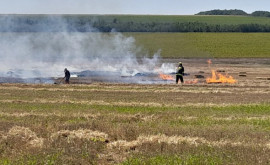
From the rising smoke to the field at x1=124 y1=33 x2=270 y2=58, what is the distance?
974cm

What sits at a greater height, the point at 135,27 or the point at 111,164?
the point at 135,27

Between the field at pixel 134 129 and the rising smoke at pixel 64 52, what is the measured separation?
85.6ft

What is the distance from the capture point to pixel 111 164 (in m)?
12.2

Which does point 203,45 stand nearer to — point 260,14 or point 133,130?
point 260,14

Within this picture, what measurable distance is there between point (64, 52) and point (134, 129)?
176 ft

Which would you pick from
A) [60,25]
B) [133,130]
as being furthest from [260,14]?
[133,130]

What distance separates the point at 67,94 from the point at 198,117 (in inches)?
496

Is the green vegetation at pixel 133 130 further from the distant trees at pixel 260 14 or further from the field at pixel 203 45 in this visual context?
the distant trees at pixel 260 14

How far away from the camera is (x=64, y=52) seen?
68.5 metres

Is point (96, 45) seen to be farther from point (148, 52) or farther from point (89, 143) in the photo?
point (89, 143)

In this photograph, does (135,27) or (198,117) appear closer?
(198,117)

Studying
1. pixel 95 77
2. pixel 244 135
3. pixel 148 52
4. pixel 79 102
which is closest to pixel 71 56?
pixel 148 52

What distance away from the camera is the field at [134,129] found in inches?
494

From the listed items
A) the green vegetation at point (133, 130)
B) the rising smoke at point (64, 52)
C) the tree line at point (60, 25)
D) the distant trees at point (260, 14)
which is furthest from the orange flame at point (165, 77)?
the distant trees at point (260, 14)
